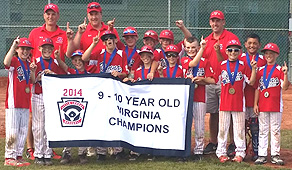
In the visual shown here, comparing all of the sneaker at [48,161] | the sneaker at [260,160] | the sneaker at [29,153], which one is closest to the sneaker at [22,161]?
the sneaker at [48,161]

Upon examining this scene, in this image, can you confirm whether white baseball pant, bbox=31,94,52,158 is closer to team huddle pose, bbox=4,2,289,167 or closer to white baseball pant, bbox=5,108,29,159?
team huddle pose, bbox=4,2,289,167

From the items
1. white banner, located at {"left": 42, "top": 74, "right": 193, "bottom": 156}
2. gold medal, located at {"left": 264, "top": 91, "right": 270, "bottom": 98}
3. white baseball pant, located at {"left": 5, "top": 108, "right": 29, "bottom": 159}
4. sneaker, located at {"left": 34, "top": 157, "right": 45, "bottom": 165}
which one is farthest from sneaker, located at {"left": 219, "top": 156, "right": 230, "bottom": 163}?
white baseball pant, located at {"left": 5, "top": 108, "right": 29, "bottom": 159}

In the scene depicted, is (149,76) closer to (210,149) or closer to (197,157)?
(197,157)

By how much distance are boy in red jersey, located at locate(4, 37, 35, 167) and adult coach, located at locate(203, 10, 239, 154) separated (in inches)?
114

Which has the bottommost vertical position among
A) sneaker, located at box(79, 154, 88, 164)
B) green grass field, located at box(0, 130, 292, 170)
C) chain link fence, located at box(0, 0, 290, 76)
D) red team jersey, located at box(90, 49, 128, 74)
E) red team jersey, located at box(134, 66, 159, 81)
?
green grass field, located at box(0, 130, 292, 170)

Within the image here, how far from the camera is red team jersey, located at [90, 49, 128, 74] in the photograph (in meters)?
8.78

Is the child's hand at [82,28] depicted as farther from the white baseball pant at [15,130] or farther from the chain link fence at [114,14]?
the chain link fence at [114,14]

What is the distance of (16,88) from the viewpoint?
8.38 meters

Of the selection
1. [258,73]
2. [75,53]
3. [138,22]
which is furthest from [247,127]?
[138,22]

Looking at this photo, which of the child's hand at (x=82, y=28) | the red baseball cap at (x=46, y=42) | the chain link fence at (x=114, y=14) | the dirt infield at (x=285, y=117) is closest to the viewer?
the red baseball cap at (x=46, y=42)

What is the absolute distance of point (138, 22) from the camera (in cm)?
2189

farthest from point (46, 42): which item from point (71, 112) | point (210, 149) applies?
point (210, 149)

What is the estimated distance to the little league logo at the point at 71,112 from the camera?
28.2ft

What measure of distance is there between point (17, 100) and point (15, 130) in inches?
17.7
